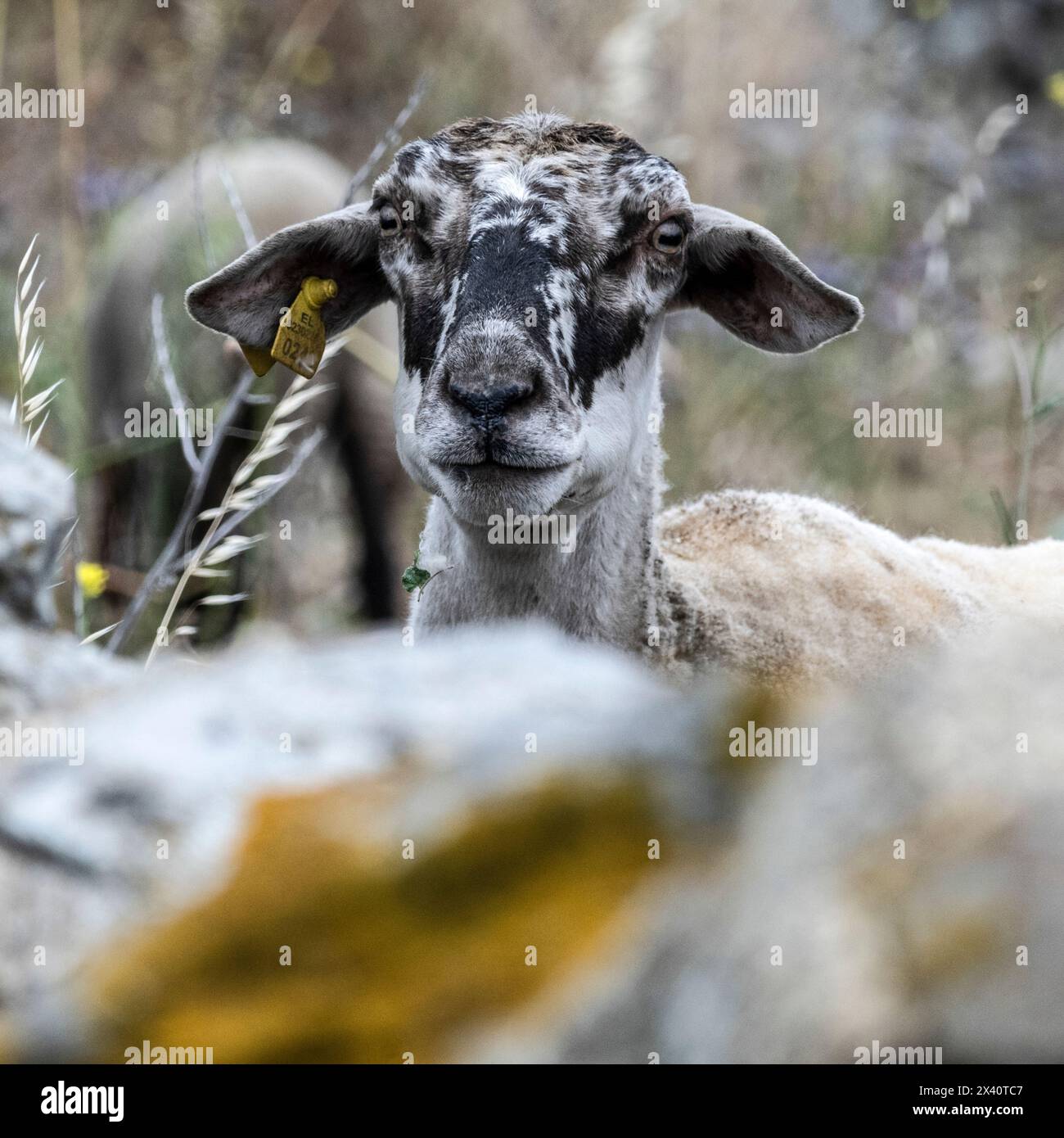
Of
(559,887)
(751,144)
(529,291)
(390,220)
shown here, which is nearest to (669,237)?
(529,291)

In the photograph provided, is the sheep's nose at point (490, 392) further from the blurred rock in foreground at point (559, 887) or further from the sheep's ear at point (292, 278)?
the blurred rock in foreground at point (559, 887)

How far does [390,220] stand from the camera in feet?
14.4

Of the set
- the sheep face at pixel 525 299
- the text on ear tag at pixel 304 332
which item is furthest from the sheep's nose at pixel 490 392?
the text on ear tag at pixel 304 332

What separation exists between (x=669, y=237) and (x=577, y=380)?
2.23 ft

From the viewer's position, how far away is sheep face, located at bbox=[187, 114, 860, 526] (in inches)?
147

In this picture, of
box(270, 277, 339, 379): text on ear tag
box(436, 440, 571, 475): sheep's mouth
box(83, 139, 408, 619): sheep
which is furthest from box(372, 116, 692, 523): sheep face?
box(83, 139, 408, 619): sheep

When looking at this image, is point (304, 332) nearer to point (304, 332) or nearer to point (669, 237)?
point (304, 332)

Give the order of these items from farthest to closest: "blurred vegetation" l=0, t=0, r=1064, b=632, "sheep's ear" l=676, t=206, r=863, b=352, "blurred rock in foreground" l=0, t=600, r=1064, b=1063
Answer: "blurred vegetation" l=0, t=0, r=1064, b=632 < "sheep's ear" l=676, t=206, r=863, b=352 < "blurred rock in foreground" l=0, t=600, r=1064, b=1063

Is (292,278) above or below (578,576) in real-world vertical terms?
above

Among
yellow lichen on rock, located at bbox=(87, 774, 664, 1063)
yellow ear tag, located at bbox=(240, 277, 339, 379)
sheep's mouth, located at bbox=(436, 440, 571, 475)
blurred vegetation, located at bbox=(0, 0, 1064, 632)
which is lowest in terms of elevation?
yellow lichen on rock, located at bbox=(87, 774, 664, 1063)

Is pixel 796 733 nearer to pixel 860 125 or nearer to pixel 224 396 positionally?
pixel 224 396

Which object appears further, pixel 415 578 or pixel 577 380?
pixel 415 578

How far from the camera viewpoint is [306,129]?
1280cm

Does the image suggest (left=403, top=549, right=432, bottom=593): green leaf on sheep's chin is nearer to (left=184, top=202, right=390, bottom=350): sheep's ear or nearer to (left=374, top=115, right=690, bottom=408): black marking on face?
(left=374, top=115, right=690, bottom=408): black marking on face
